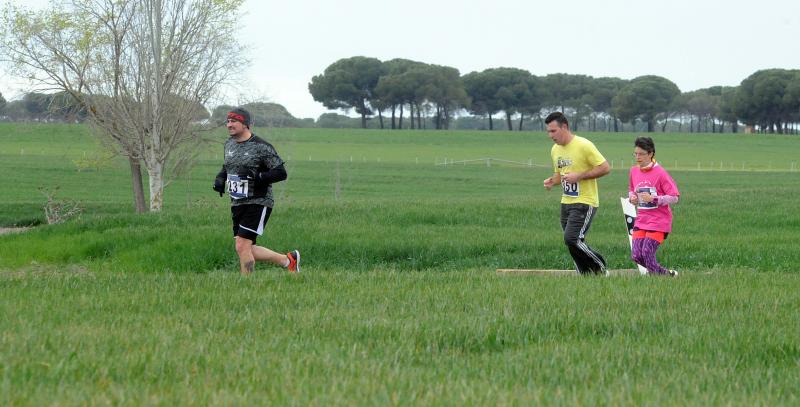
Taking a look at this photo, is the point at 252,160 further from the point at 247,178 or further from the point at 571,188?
the point at 571,188

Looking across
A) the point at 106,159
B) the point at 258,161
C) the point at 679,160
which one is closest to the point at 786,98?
the point at 679,160

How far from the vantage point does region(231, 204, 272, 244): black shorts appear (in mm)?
10438

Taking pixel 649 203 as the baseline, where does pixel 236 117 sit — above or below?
above

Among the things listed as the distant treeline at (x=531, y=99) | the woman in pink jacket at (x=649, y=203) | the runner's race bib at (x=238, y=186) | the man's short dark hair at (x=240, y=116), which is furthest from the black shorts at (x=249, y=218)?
the distant treeline at (x=531, y=99)

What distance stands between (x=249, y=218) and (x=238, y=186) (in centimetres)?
38

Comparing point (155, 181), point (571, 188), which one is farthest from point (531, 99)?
point (571, 188)

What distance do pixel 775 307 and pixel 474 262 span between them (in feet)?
22.8

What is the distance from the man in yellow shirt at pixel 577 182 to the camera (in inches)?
424

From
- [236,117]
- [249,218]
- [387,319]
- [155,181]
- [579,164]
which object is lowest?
[155,181]

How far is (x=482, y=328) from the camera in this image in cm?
639

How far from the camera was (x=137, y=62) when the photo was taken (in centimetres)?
2538

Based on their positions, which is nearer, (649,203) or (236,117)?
(236,117)

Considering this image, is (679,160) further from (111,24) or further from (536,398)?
(536,398)

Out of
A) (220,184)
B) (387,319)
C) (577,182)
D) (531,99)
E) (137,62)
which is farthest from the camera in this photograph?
(531,99)
